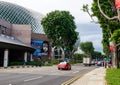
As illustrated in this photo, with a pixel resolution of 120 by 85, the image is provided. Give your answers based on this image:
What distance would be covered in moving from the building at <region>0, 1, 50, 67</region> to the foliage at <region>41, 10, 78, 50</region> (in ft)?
17.9

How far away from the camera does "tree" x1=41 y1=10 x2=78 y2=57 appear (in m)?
76.6

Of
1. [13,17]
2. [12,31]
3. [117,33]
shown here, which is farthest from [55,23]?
[117,33]

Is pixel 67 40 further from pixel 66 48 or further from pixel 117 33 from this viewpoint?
pixel 117 33

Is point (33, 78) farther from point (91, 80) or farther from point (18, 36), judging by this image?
point (18, 36)

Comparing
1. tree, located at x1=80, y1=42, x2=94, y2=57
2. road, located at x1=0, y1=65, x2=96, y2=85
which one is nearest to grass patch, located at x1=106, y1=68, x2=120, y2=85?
road, located at x1=0, y1=65, x2=96, y2=85

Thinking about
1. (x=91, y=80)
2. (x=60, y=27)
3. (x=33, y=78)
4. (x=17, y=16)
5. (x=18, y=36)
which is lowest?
(x=91, y=80)

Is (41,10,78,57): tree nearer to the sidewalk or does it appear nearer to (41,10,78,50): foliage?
(41,10,78,50): foliage

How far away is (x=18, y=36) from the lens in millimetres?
75438

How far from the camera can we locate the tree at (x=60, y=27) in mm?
76625

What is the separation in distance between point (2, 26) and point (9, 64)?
540 inches

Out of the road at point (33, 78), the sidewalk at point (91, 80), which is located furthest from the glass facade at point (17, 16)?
the sidewalk at point (91, 80)

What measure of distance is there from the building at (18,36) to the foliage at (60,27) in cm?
545

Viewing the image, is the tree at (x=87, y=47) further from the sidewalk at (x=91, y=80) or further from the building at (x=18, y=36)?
the sidewalk at (x=91, y=80)

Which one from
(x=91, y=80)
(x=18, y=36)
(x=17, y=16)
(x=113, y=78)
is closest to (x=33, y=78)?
(x=91, y=80)
